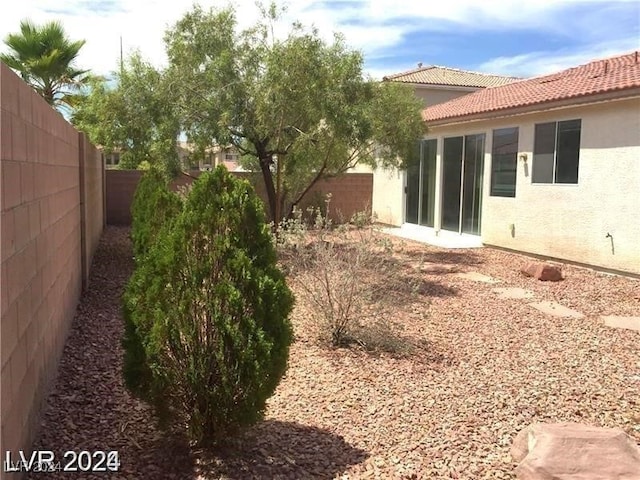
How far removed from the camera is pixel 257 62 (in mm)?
10578

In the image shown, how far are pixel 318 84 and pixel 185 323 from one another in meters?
7.56

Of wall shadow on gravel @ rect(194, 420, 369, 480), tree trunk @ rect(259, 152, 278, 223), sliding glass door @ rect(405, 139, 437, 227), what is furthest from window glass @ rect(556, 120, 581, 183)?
wall shadow on gravel @ rect(194, 420, 369, 480)

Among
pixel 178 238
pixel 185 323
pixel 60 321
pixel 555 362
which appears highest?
pixel 178 238

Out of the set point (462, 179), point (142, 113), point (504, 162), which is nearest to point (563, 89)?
point (504, 162)

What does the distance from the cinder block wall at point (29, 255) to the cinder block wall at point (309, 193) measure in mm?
10090

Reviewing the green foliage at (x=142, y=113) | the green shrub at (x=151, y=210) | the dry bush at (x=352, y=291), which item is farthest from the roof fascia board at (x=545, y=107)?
the green shrub at (x=151, y=210)

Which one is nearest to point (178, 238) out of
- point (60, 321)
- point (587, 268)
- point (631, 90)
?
point (60, 321)

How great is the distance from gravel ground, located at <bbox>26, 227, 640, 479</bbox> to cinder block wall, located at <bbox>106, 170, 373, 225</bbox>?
9362 mm

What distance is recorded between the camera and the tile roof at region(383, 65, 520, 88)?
982 inches

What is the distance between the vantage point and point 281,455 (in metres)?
3.79

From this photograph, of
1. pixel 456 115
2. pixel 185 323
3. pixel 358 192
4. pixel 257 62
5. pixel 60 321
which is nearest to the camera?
pixel 185 323

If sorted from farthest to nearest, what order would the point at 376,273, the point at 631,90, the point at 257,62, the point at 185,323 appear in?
1. the point at 257,62
2. the point at 631,90
3. the point at 376,273
4. the point at 185,323

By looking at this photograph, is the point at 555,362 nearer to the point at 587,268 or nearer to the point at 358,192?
the point at 587,268

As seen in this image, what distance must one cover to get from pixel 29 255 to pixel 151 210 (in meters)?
4.90
